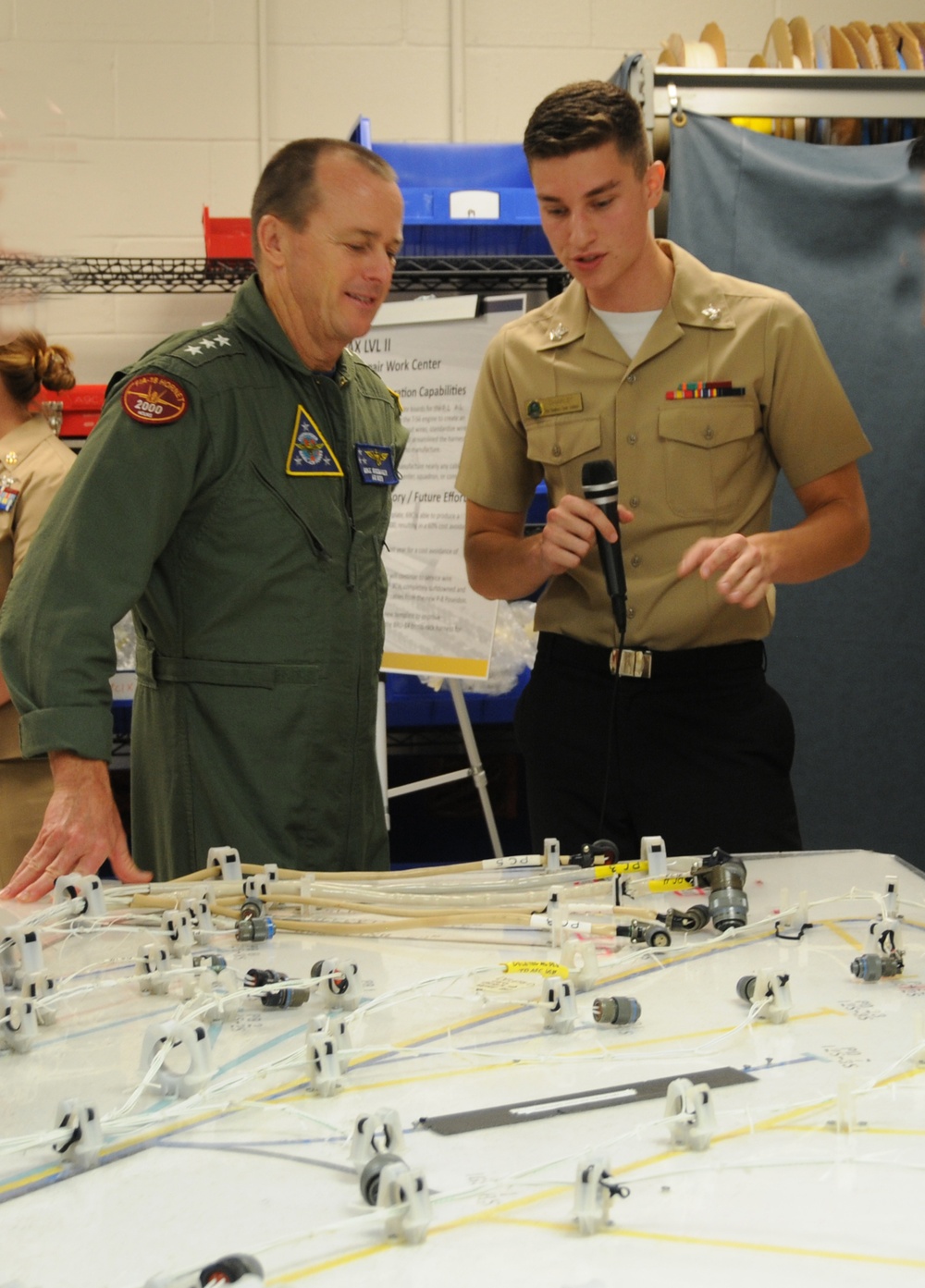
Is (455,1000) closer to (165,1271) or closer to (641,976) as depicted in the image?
(641,976)

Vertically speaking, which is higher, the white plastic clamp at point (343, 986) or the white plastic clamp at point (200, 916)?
the white plastic clamp at point (343, 986)

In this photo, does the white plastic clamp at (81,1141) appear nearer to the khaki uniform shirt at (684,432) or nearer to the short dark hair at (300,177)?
the khaki uniform shirt at (684,432)

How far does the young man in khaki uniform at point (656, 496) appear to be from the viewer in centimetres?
176

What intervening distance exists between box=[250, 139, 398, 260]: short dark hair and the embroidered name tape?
305 millimetres

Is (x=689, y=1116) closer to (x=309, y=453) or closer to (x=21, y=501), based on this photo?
(x=309, y=453)

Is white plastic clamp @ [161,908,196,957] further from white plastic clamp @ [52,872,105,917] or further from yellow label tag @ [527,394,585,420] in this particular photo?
yellow label tag @ [527,394,585,420]

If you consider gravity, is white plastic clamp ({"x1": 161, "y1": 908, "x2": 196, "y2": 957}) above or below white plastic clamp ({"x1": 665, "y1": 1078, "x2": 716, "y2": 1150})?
below

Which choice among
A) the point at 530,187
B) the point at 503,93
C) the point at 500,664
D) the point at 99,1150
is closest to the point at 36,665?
the point at 99,1150

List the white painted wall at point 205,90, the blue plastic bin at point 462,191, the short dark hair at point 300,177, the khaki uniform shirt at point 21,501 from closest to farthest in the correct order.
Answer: the short dark hair at point 300,177, the khaki uniform shirt at point 21,501, the blue plastic bin at point 462,191, the white painted wall at point 205,90

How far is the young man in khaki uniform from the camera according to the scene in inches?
69.1

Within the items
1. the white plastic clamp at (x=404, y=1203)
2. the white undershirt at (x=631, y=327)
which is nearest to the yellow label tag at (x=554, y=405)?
the white undershirt at (x=631, y=327)

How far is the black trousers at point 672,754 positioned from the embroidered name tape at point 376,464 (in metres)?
0.35

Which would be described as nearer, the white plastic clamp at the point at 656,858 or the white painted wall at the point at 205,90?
the white plastic clamp at the point at 656,858

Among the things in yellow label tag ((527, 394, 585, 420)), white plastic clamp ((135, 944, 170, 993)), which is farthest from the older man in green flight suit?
white plastic clamp ((135, 944, 170, 993))
